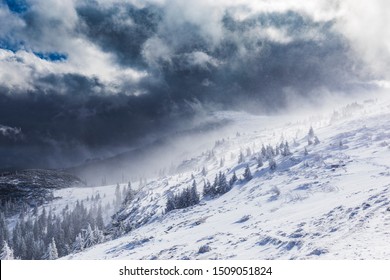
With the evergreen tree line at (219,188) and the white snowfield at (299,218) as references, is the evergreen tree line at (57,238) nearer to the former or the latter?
the white snowfield at (299,218)

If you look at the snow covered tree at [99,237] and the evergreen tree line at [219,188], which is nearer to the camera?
the snow covered tree at [99,237]

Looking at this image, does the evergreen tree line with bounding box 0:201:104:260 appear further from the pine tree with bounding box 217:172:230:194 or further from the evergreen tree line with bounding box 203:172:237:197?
the pine tree with bounding box 217:172:230:194

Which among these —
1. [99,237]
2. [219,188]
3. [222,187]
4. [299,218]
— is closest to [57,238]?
[99,237]

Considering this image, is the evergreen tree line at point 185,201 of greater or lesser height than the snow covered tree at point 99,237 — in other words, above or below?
above

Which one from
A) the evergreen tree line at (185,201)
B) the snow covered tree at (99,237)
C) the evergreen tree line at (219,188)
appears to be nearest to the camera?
the snow covered tree at (99,237)

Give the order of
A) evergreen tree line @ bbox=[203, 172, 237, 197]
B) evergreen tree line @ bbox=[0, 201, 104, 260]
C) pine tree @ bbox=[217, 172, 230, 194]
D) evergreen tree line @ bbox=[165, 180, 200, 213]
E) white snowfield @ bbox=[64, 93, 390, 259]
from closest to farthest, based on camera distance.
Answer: white snowfield @ bbox=[64, 93, 390, 259] < evergreen tree line @ bbox=[165, 180, 200, 213] < pine tree @ bbox=[217, 172, 230, 194] < evergreen tree line @ bbox=[203, 172, 237, 197] < evergreen tree line @ bbox=[0, 201, 104, 260]

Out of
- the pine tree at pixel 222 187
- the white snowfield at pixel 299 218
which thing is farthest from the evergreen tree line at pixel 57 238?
the pine tree at pixel 222 187

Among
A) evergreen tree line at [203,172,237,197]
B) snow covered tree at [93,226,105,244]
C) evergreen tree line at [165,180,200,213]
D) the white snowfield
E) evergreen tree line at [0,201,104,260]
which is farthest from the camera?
evergreen tree line at [0,201,104,260]

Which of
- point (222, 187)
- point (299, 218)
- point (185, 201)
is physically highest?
point (222, 187)

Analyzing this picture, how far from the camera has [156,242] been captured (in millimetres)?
68188

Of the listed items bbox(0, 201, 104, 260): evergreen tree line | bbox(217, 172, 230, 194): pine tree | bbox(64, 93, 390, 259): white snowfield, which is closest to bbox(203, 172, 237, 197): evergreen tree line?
bbox(217, 172, 230, 194): pine tree

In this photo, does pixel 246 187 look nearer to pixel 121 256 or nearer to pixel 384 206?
pixel 121 256

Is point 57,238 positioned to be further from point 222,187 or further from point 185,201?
point 222,187

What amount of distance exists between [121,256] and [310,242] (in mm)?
37707
